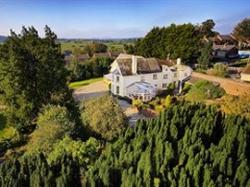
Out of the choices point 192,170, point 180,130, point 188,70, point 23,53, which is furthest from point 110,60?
point 192,170

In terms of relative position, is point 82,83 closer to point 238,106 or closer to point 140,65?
point 140,65

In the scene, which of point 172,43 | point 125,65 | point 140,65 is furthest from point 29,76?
point 172,43

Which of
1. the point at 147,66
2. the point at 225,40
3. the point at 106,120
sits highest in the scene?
the point at 106,120

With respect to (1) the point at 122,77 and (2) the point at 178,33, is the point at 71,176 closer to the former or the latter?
(1) the point at 122,77

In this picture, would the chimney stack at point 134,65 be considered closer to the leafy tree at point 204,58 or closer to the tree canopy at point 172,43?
the tree canopy at point 172,43

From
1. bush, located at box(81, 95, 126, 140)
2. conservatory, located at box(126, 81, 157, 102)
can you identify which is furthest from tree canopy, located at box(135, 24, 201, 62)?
bush, located at box(81, 95, 126, 140)
